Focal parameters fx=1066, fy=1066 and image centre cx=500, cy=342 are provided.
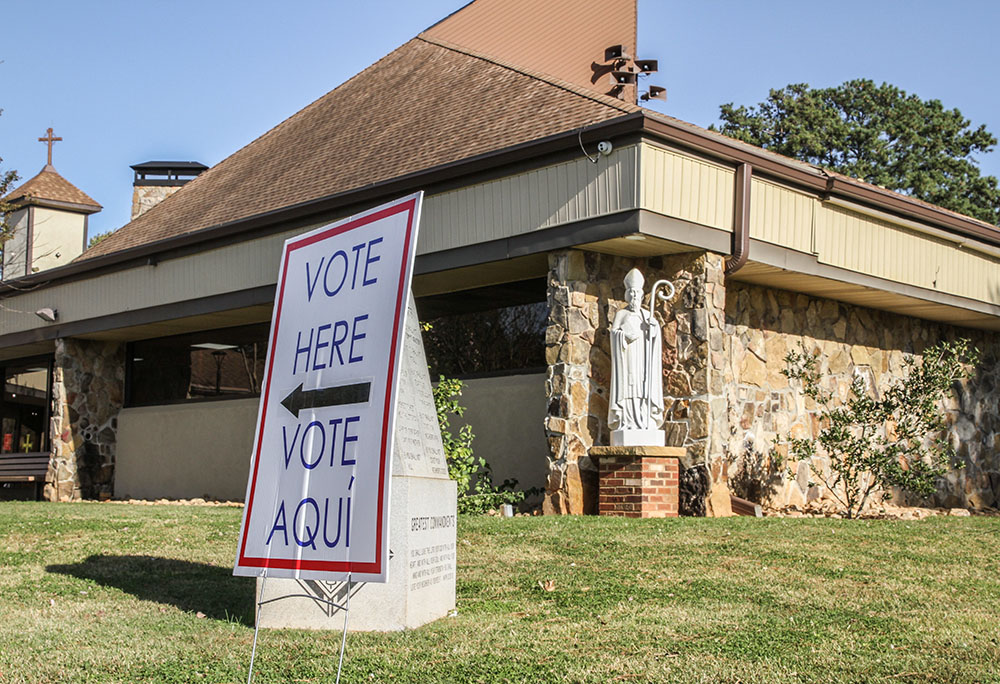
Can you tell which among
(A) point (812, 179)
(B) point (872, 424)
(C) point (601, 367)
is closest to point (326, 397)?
(C) point (601, 367)

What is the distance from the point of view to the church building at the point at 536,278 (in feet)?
40.3

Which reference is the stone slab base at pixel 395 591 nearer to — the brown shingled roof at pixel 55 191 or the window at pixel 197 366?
the window at pixel 197 366

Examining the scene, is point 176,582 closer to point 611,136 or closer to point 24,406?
point 611,136

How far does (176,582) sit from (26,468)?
1411 centimetres

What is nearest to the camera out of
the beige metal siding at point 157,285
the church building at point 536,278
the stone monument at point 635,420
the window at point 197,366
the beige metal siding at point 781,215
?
the stone monument at point 635,420

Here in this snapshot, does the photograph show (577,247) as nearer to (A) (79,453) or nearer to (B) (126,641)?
(B) (126,641)

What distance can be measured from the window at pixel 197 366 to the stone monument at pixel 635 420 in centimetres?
778

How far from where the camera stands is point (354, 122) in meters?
17.5

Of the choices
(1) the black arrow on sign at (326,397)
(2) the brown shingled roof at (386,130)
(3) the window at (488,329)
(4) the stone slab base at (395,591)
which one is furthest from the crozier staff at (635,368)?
(1) the black arrow on sign at (326,397)

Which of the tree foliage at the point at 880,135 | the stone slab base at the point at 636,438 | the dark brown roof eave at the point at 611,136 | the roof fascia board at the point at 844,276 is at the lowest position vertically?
the stone slab base at the point at 636,438

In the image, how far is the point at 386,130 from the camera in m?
16.3

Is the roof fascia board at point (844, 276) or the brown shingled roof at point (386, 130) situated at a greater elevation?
the brown shingled roof at point (386, 130)

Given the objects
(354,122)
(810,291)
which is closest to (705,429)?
(810,291)

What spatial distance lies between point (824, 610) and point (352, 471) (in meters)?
3.15
